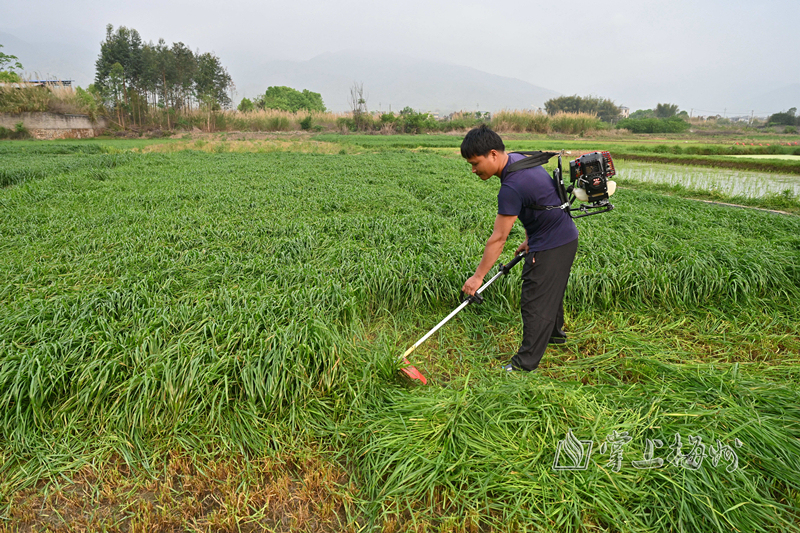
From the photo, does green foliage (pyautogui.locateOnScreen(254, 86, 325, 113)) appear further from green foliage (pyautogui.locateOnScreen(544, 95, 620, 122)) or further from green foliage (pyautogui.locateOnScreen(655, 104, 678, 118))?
green foliage (pyautogui.locateOnScreen(655, 104, 678, 118))

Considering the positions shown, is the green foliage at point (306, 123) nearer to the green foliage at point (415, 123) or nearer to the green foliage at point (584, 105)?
the green foliage at point (415, 123)

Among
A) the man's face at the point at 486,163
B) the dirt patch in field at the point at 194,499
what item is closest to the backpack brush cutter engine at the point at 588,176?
the man's face at the point at 486,163

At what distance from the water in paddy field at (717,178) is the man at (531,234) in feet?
38.8

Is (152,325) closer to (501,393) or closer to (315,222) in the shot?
(501,393)

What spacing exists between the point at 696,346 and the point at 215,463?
14.3 ft

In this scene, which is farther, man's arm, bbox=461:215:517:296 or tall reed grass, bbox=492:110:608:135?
tall reed grass, bbox=492:110:608:135

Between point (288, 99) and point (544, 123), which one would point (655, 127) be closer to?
point (544, 123)

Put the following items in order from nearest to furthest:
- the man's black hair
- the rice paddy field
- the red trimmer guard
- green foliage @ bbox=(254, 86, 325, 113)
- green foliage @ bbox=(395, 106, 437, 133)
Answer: the rice paddy field < the man's black hair < the red trimmer guard < green foliage @ bbox=(395, 106, 437, 133) < green foliage @ bbox=(254, 86, 325, 113)

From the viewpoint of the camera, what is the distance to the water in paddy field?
37.6 feet

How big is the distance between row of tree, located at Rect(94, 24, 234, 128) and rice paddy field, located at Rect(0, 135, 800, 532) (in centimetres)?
4919

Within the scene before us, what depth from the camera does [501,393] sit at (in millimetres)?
2594

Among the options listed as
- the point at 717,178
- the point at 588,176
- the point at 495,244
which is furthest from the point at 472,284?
the point at 717,178

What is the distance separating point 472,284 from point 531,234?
2.22ft

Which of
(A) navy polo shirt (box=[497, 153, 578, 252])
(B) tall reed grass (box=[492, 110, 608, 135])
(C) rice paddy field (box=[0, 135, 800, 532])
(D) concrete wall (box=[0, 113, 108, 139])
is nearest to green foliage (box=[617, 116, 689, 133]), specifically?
(B) tall reed grass (box=[492, 110, 608, 135])
